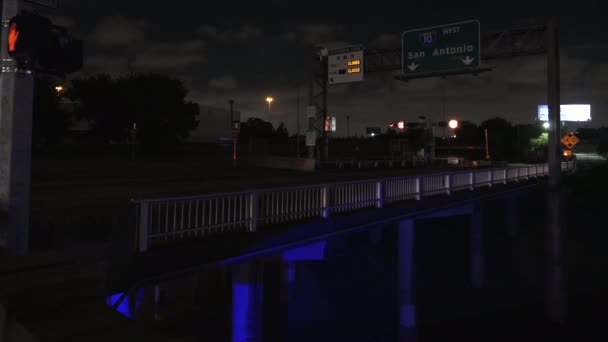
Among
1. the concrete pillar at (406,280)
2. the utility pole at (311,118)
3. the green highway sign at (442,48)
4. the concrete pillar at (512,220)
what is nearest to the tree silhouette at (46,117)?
the utility pole at (311,118)

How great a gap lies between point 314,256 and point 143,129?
37035mm

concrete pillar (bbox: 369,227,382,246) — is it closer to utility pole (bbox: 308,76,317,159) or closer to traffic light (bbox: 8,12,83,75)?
utility pole (bbox: 308,76,317,159)

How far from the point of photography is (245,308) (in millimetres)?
10883

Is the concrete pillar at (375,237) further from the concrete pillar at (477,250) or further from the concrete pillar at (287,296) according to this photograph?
the concrete pillar at (287,296)

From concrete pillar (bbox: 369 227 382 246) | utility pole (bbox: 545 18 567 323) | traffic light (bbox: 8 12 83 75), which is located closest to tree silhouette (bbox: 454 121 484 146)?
concrete pillar (bbox: 369 227 382 246)

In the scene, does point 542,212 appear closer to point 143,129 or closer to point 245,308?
point 245,308

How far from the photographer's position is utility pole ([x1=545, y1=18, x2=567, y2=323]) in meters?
13.4

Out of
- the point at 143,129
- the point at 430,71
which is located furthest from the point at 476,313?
the point at 143,129

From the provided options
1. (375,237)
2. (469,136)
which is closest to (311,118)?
(375,237)

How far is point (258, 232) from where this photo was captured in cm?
916

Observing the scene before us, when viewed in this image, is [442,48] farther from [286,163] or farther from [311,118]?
[286,163]

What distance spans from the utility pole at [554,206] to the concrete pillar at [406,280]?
15.0 feet

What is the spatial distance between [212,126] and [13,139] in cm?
6206

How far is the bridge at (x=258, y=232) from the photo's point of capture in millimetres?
7039
